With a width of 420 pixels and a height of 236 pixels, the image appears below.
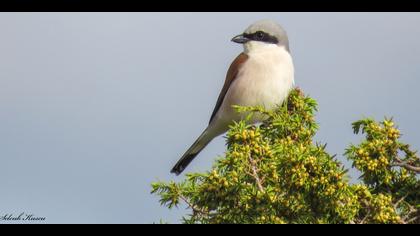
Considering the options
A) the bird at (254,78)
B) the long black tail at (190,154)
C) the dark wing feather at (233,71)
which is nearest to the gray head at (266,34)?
the bird at (254,78)

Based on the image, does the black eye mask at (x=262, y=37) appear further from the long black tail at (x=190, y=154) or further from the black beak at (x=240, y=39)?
the long black tail at (x=190, y=154)

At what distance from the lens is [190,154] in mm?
7824

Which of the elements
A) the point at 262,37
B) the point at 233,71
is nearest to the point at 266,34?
the point at 262,37

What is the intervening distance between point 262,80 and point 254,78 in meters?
0.09

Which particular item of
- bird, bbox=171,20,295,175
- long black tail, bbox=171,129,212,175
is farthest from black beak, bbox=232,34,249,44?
long black tail, bbox=171,129,212,175

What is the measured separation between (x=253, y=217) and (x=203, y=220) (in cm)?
35

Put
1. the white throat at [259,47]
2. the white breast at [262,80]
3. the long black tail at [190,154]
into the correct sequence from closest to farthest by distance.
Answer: the white breast at [262,80] < the white throat at [259,47] < the long black tail at [190,154]

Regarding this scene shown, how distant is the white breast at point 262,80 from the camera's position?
6895 mm

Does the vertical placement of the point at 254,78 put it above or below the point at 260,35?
below

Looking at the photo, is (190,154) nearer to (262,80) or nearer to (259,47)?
(262,80)
